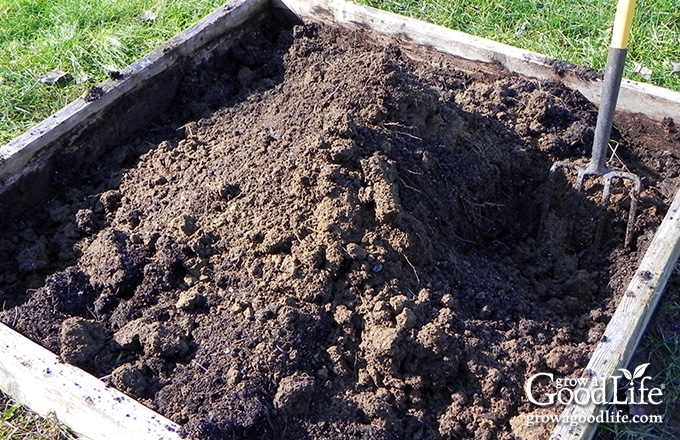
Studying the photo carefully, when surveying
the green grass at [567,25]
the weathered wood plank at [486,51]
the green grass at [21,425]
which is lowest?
the green grass at [21,425]

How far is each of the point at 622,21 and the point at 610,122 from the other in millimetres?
427

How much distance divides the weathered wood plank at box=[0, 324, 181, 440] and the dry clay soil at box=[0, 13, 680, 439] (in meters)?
0.09

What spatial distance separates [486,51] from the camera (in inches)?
154

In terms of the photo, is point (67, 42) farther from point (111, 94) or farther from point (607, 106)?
point (607, 106)

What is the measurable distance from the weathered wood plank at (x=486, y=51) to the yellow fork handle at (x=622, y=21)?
626 mm

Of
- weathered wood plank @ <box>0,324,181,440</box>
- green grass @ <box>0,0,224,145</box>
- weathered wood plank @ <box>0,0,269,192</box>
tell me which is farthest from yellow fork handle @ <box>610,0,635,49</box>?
green grass @ <box>0,0,224,145</box>

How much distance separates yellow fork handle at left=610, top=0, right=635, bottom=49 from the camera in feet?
9.73

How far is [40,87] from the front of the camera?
4.42m

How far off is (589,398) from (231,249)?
136 centimetres

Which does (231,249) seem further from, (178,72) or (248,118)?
(178,72)

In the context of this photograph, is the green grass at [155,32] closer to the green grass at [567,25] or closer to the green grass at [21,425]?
the green grass at [567,25]

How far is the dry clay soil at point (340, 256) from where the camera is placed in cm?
251

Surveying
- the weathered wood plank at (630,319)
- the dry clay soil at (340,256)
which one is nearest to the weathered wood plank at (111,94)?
the dry clay soil at (340,256)

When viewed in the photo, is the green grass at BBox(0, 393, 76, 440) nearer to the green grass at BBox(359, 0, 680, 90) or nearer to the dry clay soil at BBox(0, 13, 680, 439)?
the dry clay soil at BBox(0, 13, 680, 439)
